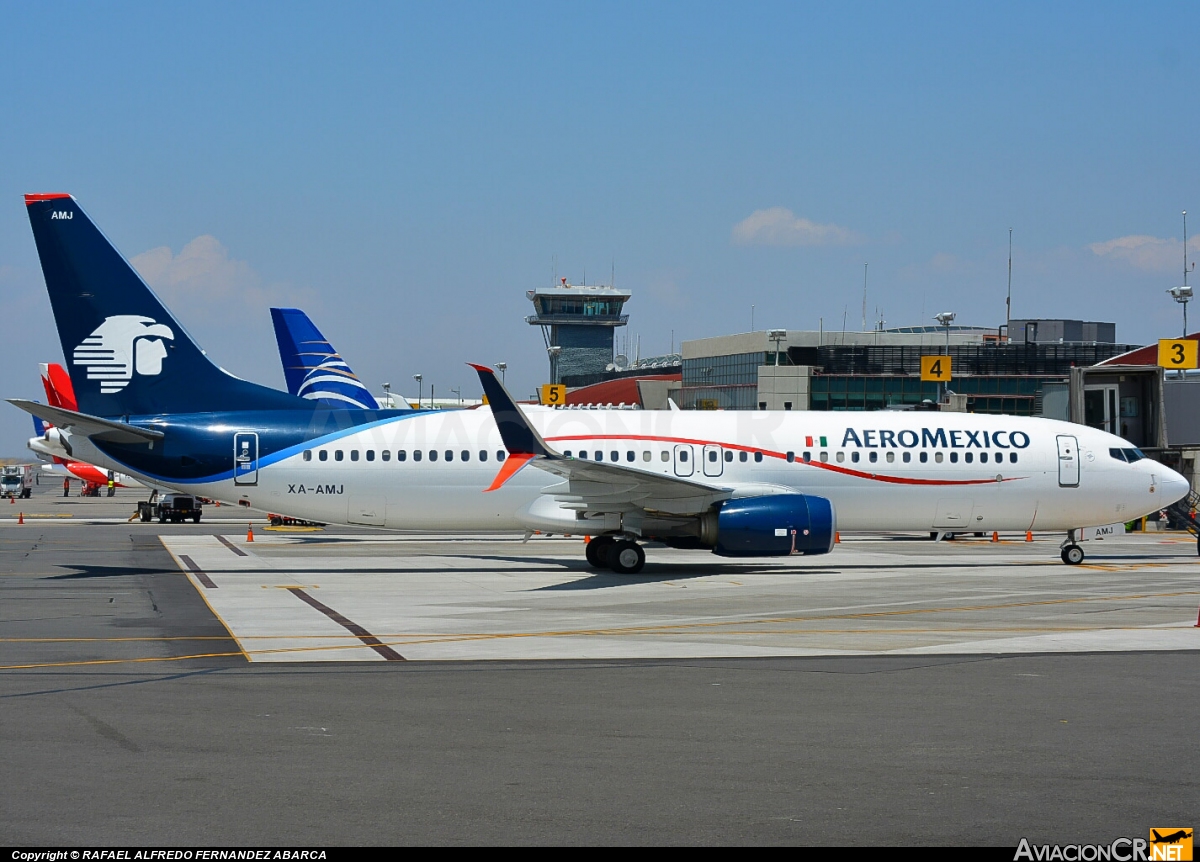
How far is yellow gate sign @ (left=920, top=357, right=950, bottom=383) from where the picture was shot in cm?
5765

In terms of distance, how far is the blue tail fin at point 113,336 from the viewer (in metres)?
29.1

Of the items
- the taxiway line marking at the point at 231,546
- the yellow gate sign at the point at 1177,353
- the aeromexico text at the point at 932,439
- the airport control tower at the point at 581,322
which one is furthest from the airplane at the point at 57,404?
the airport control tower at the point at 581,322

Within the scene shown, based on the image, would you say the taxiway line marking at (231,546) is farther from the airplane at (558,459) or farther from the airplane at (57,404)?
the airplane at (57,404)

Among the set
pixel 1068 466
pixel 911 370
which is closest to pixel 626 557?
pixel 1068 466

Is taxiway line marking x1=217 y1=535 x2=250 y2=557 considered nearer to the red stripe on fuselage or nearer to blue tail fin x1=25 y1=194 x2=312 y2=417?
blue tail fin x1=25 y1=194 x2=312 y2=417

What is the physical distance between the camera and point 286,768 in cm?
1014

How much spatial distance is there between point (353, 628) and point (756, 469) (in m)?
14.8

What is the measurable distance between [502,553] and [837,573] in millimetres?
10909

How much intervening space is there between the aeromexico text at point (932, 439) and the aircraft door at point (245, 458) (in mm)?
15350

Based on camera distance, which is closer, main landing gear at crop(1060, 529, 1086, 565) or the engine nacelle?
the engine nacelle

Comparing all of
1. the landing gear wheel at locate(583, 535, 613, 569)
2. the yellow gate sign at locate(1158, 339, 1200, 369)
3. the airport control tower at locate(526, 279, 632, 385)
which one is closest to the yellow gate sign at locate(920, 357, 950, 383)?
the yellow gate sign at locate(1158, 339, 1200, 369)

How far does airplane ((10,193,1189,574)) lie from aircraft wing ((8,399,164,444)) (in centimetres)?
6

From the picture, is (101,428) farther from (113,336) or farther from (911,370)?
(911,370)
